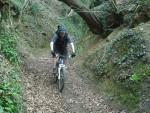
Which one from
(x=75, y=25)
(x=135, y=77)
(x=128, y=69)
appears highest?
(x=75, y=25)

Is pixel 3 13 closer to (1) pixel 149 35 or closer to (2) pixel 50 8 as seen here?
(1) pixel 149 35

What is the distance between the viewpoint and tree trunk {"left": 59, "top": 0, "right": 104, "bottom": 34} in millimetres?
16359

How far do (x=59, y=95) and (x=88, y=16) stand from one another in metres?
6.59

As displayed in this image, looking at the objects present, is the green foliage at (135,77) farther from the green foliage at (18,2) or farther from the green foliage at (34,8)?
the green foliage at (34,8)

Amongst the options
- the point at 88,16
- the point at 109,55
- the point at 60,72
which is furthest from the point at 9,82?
the point at 88,16

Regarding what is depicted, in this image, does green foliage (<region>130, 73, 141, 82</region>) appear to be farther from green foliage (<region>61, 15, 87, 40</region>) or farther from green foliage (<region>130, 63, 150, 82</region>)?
green foliage (<region>61, 15, 87, 40</region>)

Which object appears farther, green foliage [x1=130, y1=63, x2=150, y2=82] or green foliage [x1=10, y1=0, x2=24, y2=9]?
green foliage [x1=10, y1=0, x2=24, y2=9]

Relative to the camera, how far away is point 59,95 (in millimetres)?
11633

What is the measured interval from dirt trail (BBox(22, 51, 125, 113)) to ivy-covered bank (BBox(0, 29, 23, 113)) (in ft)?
1.98

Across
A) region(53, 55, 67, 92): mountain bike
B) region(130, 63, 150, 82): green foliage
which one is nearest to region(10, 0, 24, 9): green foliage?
region(53, 55, 67, 92): mountain bike

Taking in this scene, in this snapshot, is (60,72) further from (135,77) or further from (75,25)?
(75,25)

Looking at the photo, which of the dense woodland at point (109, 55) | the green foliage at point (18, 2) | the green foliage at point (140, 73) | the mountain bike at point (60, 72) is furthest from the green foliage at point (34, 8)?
the green foliage at point (140, 73)

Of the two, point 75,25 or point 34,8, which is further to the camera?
point 75,25

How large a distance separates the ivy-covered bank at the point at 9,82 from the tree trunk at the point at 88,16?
345cm
